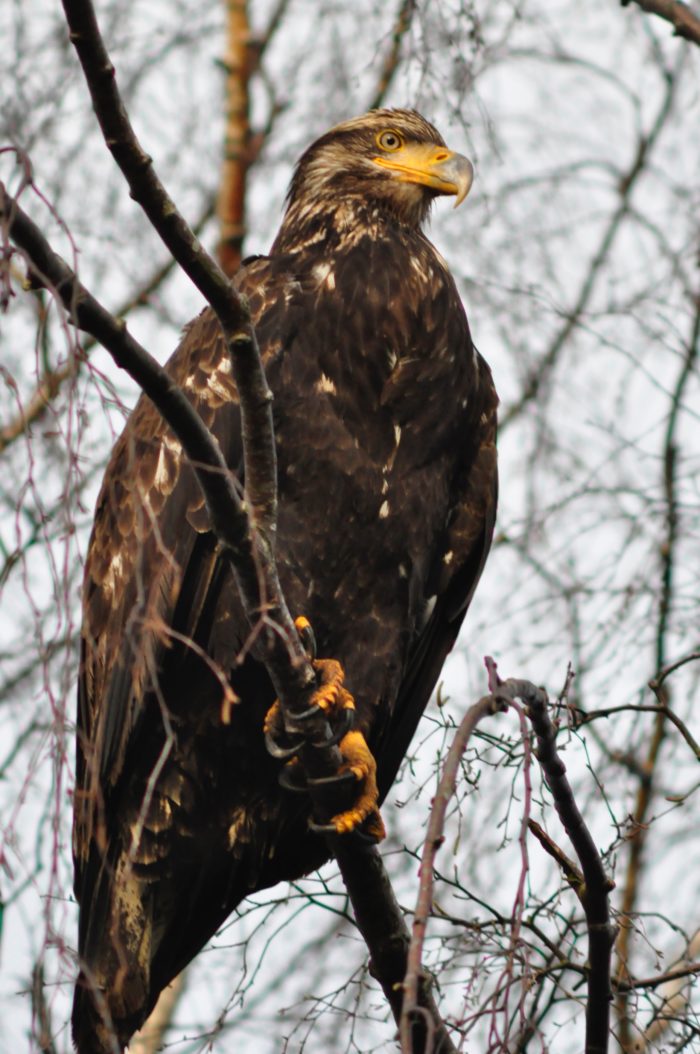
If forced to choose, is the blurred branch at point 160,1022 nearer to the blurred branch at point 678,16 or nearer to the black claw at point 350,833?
the black claw at point 350,833

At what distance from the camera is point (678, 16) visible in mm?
4230

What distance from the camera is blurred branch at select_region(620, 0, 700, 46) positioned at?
421cm

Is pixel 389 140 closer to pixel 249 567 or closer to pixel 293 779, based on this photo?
pixel 293 779

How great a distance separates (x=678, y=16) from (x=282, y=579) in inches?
72.4

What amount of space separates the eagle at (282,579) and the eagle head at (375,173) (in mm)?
172

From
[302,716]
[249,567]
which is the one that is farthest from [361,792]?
[249,567]

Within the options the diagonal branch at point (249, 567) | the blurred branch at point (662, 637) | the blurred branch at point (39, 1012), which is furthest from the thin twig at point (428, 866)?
the blurred branch at point (662, 637)

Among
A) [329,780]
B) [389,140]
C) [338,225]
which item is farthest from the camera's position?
[389,140]

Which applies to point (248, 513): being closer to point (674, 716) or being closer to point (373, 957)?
point (674, 716)

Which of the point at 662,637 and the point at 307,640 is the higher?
the point at 662,637

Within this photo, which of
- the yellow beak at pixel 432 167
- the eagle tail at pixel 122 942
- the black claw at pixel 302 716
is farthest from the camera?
the yellow beak at pixel 432 167

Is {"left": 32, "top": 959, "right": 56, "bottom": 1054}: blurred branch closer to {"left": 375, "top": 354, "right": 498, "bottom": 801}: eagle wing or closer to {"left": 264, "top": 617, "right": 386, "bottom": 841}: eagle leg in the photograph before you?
{"left": 264, "top": 617, "right": 386, "bottom": 841}: eagle leg

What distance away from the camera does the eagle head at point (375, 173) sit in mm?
5004

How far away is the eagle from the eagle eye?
0.51 meters
